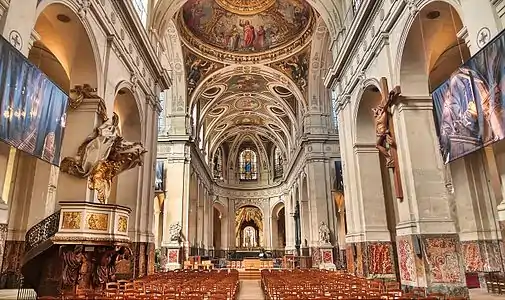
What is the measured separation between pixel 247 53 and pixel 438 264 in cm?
1689

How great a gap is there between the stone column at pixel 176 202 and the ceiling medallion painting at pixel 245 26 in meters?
6.04

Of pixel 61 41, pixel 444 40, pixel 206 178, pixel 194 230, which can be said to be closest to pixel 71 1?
pixel 61 41

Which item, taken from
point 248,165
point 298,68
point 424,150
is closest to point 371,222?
point 424,150

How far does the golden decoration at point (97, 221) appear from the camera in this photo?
671cm

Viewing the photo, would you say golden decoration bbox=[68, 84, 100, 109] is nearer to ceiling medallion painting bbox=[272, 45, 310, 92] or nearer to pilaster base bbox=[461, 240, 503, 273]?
pilaster base bbox=[461, 240, 503, 273]

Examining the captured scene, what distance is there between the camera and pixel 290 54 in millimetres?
20578

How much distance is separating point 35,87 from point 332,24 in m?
10.8

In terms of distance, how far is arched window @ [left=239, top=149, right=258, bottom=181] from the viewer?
36031 mm

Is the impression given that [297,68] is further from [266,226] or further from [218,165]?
[266,226]

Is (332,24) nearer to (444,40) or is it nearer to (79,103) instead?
(444,40)

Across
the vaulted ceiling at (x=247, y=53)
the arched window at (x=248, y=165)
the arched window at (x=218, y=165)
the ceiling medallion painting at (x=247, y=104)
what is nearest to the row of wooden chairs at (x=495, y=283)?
the vaulted ceiling at (x=247, y=53)

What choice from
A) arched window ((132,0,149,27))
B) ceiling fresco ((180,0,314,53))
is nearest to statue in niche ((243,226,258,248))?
ceiling fresco ((180,0,314,53))

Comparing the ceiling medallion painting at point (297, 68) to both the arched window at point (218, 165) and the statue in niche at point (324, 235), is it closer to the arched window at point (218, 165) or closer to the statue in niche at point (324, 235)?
the statue in niche at point (324, 235)

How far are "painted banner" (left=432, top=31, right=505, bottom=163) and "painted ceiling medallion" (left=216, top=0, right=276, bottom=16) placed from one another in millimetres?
13480
